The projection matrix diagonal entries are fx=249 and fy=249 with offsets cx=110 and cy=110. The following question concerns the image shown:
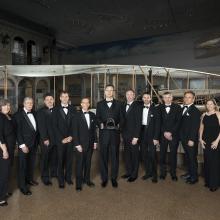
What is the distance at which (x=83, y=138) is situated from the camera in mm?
4363

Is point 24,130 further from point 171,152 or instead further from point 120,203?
point 171,152

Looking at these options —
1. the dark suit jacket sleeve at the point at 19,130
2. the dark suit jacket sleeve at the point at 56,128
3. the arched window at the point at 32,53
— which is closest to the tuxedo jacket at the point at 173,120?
the dark suit jacket sleeve at the point at 56,128

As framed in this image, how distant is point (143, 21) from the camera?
50.1ft

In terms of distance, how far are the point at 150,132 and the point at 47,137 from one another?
1.90 m

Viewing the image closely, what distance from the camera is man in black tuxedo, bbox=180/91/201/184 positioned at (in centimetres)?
453

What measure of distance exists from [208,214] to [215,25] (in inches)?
590

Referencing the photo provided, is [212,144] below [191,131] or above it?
below

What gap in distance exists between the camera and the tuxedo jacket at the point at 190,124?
4520mm

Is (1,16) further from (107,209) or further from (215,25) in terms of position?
(107,209)

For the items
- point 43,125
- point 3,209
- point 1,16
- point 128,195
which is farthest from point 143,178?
point 1,16

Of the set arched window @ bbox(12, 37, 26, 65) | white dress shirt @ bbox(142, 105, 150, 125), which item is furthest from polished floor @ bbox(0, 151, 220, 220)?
arched window @ bbox(12, 37, 26, 65)

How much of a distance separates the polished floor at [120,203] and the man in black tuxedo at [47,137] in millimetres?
302

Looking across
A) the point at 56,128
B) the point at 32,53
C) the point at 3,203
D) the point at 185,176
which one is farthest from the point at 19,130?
the point at 32,53

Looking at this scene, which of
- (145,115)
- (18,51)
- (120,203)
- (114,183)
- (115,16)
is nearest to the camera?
(120,203)
